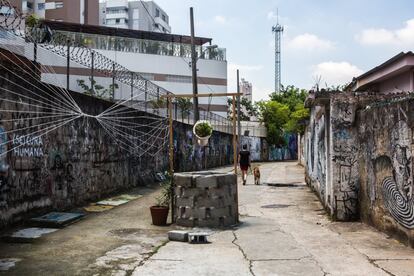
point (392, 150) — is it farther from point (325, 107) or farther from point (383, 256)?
point (325, 107)

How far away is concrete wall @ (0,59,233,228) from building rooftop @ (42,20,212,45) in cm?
3570

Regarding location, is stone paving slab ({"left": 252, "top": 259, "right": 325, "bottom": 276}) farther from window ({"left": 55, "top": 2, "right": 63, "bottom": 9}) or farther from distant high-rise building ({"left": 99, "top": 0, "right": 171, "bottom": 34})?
distant high-rise building ({"left": 99, "top": 0, "right": 171, "bottom": 34})

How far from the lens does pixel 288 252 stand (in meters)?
6.76

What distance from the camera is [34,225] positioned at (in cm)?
862

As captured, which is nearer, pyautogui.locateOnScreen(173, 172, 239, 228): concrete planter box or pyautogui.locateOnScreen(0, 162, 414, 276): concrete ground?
pyautogui.locateOnScreen(0, 162, 414, 276): concrete ground

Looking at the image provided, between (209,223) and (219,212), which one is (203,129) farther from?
(209,223)

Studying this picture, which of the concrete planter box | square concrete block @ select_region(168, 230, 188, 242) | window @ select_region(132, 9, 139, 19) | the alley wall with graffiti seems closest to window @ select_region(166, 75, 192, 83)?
window @ select_region(132, 9, 139, 19)

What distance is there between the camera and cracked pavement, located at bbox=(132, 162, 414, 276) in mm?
5750

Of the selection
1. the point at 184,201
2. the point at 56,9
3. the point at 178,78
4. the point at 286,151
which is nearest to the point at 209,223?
the point at 184,201

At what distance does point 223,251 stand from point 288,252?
1.00 m

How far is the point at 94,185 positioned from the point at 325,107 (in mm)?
6615

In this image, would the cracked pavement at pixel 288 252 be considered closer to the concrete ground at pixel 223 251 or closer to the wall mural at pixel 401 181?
the concrete ground at pixel 223 251

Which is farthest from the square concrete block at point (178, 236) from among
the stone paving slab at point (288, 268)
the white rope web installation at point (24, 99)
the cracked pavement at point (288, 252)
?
the white rope web installation at point (24, 99)

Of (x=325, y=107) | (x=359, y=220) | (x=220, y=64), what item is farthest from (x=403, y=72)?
(x=220, y=64)
